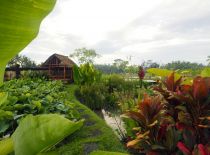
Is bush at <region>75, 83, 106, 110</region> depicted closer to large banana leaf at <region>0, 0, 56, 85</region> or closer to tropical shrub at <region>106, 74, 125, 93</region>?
tropical shrub at <region>106, 74, 125, 93</region>

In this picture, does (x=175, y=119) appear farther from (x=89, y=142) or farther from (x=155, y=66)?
(x=155, y=66)

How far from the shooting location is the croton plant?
5.94 ft

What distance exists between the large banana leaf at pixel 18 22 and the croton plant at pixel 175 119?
128 cm

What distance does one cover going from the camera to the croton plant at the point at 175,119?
1.81m

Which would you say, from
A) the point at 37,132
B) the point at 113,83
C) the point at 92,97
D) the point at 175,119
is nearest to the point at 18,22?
the point at 37,132

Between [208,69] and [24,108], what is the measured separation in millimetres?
2299

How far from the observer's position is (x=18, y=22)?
675 mm

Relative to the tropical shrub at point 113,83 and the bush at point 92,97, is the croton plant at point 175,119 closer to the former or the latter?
the bush at point 92,97

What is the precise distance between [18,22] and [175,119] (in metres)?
1.60

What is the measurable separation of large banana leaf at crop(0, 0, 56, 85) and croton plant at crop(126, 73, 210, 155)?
1.28 m

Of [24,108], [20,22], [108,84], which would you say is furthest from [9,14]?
[108,84]

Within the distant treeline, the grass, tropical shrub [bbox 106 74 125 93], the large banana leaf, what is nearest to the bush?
tropical shrub [bbox 106 74 125 93]

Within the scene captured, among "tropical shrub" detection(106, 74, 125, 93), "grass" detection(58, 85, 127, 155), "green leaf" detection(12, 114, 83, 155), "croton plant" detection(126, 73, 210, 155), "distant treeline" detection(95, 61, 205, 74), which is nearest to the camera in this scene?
"green leaf" detection(12, 114, 83, 155)

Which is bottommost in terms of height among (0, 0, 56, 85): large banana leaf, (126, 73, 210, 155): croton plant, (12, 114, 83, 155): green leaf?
(126, 73, 210, 155): croton plant
